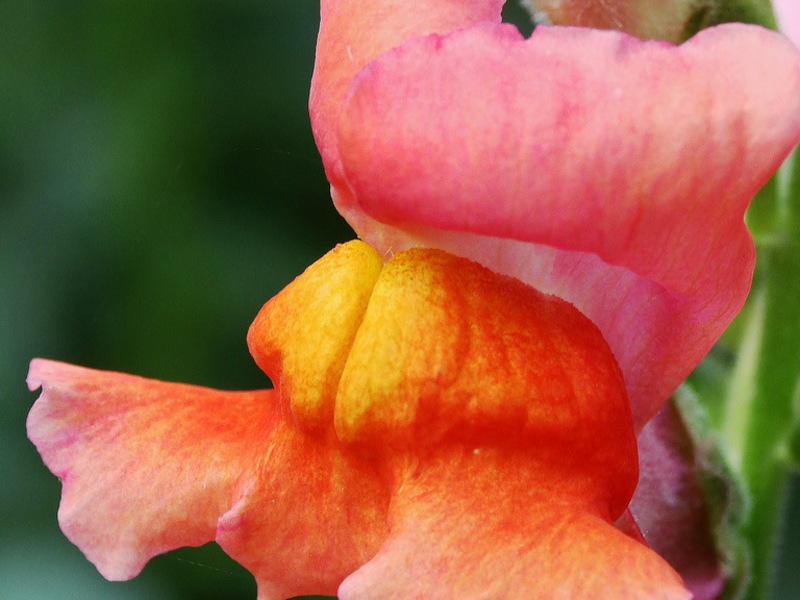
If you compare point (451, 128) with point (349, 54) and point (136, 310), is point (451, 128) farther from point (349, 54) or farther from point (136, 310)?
point (136, 310)

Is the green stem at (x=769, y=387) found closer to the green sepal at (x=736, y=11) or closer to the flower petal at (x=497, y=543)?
the green sepal at (x=736, y=11)

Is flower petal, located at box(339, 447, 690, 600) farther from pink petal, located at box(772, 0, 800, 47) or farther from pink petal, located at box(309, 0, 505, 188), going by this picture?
pink petal, located at box(772, 0, 800, 47)

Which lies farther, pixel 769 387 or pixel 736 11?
pixel 769 387

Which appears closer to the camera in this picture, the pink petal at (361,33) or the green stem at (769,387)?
the pink petal at (361,33)

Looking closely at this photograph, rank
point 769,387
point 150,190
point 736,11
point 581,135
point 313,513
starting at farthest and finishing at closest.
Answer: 1. point 150,190
2. point 769,387
3. point 736,11
4. point 313,513
5. point 581,135

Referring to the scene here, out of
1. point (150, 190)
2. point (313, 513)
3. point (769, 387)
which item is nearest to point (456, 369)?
point (313, 513)

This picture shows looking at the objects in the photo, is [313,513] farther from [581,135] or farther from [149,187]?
[149,187]

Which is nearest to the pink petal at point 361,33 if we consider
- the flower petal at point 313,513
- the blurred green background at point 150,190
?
the flower petal at point 313,513
